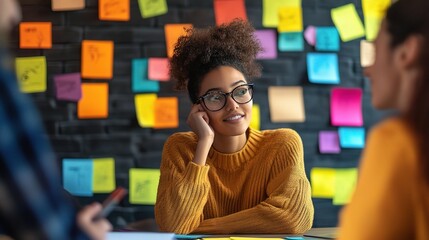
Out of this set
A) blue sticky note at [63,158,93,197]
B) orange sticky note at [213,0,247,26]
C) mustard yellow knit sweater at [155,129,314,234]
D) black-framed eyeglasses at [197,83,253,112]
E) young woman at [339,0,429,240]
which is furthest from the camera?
orange sticky note at [213,0,247,26]

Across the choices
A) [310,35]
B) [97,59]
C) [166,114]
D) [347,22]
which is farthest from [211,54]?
[347,22]

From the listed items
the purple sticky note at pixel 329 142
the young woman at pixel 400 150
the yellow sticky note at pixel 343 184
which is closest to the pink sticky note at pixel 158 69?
the purple sticky note at pixel 329 142

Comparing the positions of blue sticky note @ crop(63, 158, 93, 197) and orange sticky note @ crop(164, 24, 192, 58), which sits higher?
orange sticky note @ crop(164, 24, 192, 58)

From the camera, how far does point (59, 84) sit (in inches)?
108

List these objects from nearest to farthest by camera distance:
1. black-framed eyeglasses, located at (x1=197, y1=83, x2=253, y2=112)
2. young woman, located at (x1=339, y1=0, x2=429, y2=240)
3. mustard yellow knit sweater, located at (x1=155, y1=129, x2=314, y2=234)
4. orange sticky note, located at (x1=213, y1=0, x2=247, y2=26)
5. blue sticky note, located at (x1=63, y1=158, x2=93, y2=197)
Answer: young woman, located at (x1=339, y1=0, x2=429, y2=240), mustard yellow knit sweater, located at (x1=155, y1=129, x2=314, y2=234), black-framed eyeglasses, located at (x1=197, y1=83, x2=253, y2=112), blue sticky note, located at (x1=63, y1=158, x2=93, y2=197), orange sticky note, located at (x1=213, y1=0, x2=247, y2=26)

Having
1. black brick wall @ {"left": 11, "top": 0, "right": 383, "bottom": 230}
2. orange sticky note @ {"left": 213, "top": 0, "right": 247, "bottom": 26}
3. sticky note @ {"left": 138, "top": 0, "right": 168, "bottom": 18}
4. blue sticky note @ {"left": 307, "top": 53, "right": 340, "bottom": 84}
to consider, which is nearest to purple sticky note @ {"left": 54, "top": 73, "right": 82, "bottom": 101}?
black brick wall @ {"left": 11, "top": 0, "right": 383, "bottom": 230}

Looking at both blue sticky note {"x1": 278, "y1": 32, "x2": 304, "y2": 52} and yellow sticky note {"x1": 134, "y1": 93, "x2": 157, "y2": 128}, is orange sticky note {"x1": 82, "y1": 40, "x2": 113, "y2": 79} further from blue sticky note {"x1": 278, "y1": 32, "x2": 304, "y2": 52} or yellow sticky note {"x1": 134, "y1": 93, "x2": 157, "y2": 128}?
blue sticky note {"x1": 278, "y1": 32, "x2": 304, "y2": 52}

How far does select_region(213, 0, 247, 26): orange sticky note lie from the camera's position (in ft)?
9.34

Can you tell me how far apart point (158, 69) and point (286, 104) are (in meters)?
0.61

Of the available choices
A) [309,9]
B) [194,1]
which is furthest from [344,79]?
[194,1]

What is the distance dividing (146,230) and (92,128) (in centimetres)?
154

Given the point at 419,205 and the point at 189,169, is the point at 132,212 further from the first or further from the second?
the point at 419,205

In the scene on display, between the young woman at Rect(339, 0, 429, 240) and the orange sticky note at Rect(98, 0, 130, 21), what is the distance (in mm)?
2125

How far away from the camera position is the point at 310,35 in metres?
2.90
